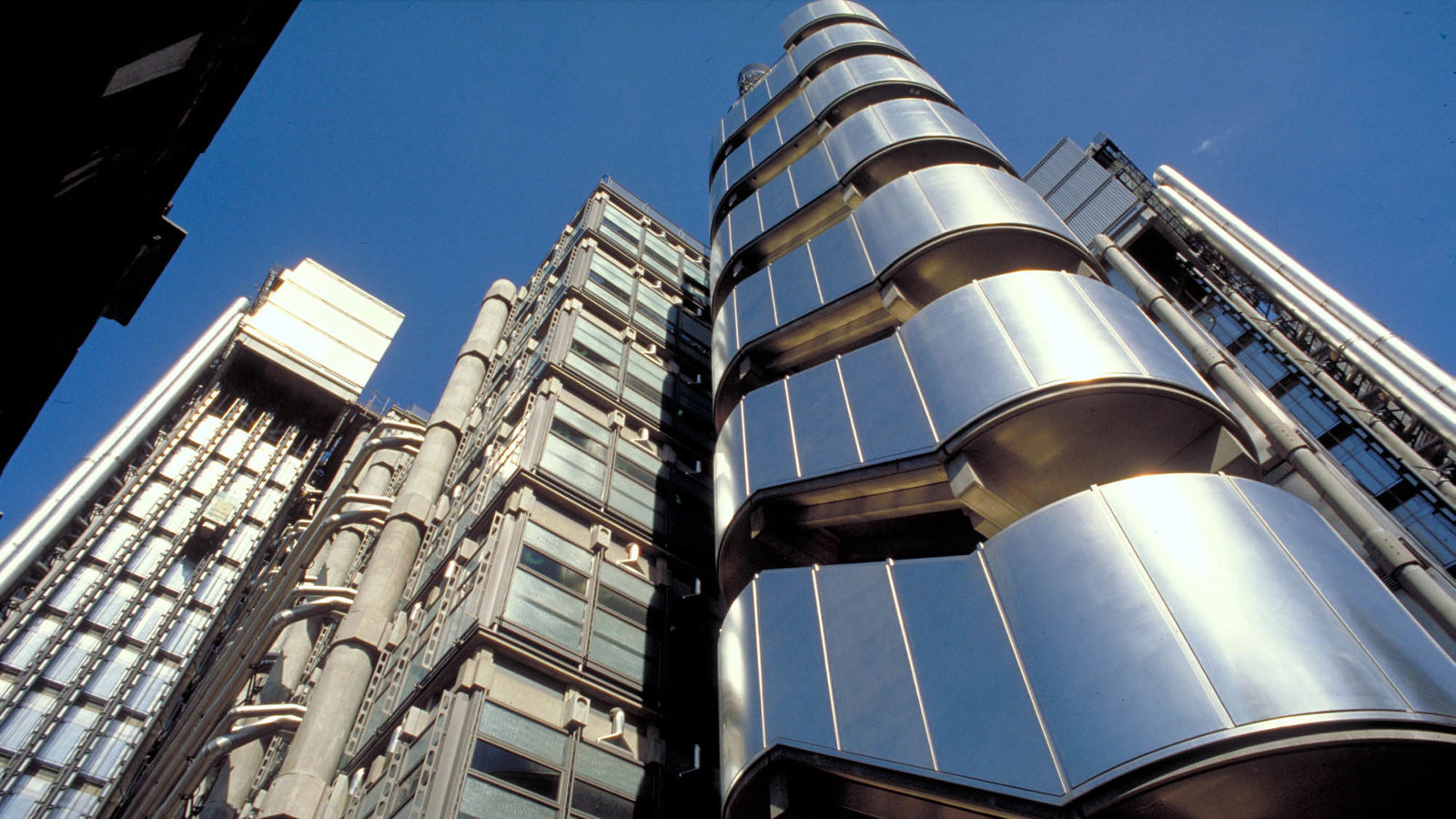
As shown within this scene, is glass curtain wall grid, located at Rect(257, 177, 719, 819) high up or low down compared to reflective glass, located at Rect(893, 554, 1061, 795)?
up

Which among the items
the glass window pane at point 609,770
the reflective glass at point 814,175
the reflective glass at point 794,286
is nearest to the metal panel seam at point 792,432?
the reflective glass at point 794,286

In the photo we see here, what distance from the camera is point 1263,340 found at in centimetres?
2989

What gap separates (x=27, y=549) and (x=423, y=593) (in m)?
44.1

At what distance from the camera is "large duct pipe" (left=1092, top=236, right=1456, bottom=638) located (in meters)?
13.3

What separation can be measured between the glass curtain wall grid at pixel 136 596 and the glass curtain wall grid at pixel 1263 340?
175 feet

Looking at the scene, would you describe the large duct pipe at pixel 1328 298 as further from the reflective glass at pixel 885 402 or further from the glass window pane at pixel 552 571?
the glass window pane at pixel 552 571

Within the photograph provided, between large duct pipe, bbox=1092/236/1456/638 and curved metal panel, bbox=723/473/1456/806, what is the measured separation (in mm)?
5857

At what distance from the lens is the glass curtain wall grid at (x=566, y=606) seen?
1312cm

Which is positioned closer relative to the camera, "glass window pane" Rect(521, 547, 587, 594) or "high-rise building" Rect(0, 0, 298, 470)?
"high-rise building" Rect(0, 0, 298, 470)

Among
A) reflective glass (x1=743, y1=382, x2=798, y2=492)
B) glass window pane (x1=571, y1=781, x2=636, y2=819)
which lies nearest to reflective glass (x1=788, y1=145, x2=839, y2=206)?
reflective glass (x1=743, y1=382, x2=798, y2=492)

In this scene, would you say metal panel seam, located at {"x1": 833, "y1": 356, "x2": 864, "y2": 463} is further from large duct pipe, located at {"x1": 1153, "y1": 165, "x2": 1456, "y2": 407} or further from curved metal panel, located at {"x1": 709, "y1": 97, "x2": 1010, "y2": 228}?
large duct pipe, located at {"x1": 1153, "y1": 165, "x2": 1456, "y2": 407}


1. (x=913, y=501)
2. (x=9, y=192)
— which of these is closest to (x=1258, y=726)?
(x=913, y=501)

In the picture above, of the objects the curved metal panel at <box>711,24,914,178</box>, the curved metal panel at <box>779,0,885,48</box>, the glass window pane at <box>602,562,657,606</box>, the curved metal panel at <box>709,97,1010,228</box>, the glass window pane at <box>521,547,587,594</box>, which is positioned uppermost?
the curved metal panel at <box>779,0,885,48</box>

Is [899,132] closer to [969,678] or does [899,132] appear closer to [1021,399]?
Result: [1021,399]
